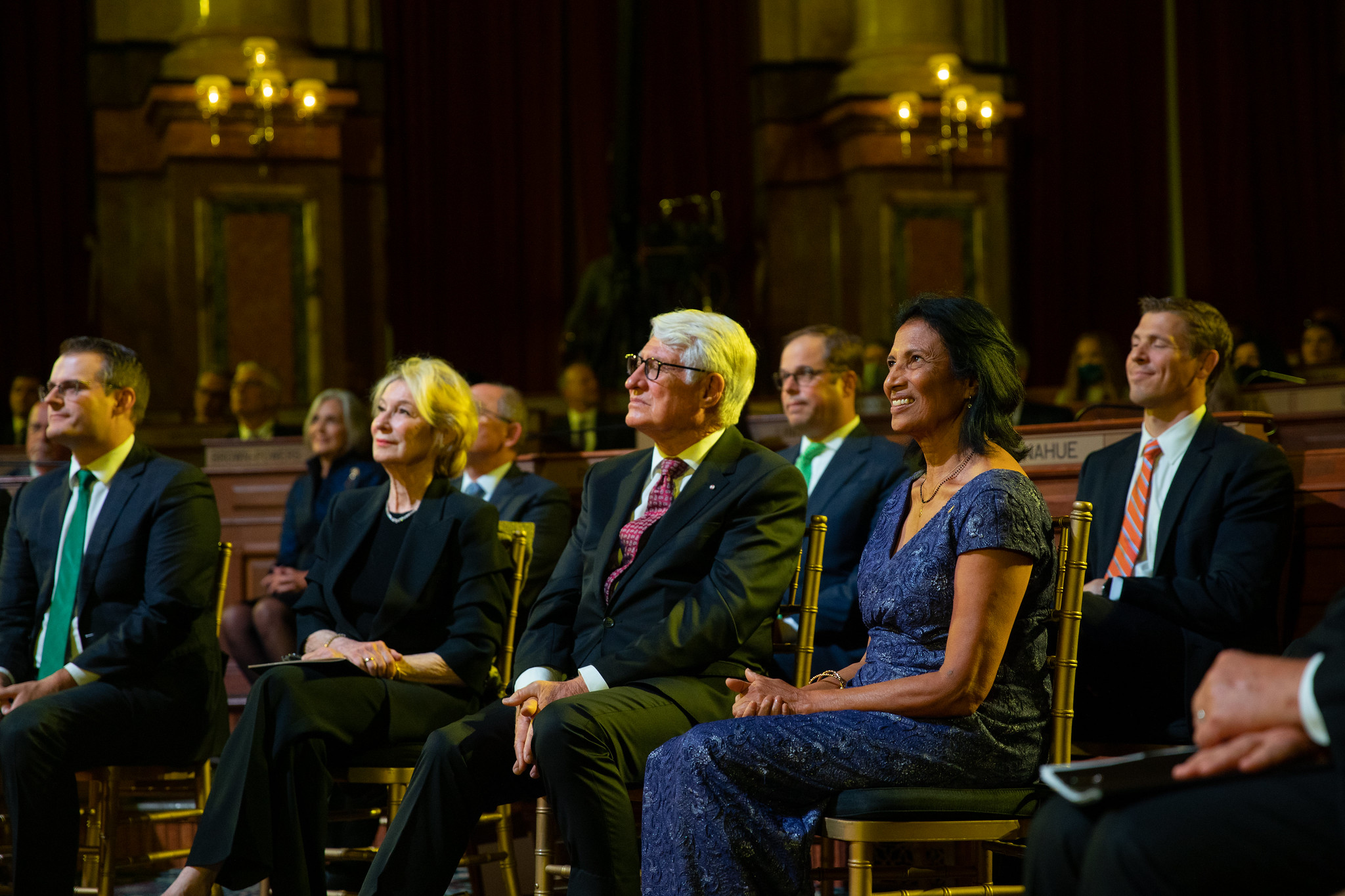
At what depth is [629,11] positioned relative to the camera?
8.80 metres

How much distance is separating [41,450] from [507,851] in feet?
9.43

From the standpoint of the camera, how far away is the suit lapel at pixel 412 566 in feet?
10.1

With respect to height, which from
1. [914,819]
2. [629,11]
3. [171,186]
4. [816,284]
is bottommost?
[914,819]

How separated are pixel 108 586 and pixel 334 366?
6025 millimetres

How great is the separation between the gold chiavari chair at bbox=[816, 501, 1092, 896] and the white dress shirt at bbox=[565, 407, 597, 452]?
453 cm

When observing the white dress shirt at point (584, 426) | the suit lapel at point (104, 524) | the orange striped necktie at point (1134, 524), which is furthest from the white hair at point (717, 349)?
the white dress shirt at point (584, 426)

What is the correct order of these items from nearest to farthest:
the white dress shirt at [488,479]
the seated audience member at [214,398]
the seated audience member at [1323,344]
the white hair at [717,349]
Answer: the white hair at [717,349] → the white dress shirt at [488,479] → the seated audience member at [1323,344] → the seated audience member at [214,398]

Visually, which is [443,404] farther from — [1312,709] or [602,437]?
[602,437]

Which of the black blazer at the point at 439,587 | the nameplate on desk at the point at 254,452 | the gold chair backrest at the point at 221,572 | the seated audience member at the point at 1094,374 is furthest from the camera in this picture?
the seated audience member at the point at 1094,374

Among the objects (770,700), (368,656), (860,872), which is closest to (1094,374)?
(368,656)

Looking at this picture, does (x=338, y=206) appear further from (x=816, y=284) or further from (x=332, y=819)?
(x=332, y=819)

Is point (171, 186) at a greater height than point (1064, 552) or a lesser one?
greater

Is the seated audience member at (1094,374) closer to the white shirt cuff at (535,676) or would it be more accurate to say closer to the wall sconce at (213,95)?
the white shirt cuff at (535,676)

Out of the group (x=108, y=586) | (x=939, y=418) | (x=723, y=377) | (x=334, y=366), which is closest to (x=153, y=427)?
(x=334, y=366)
